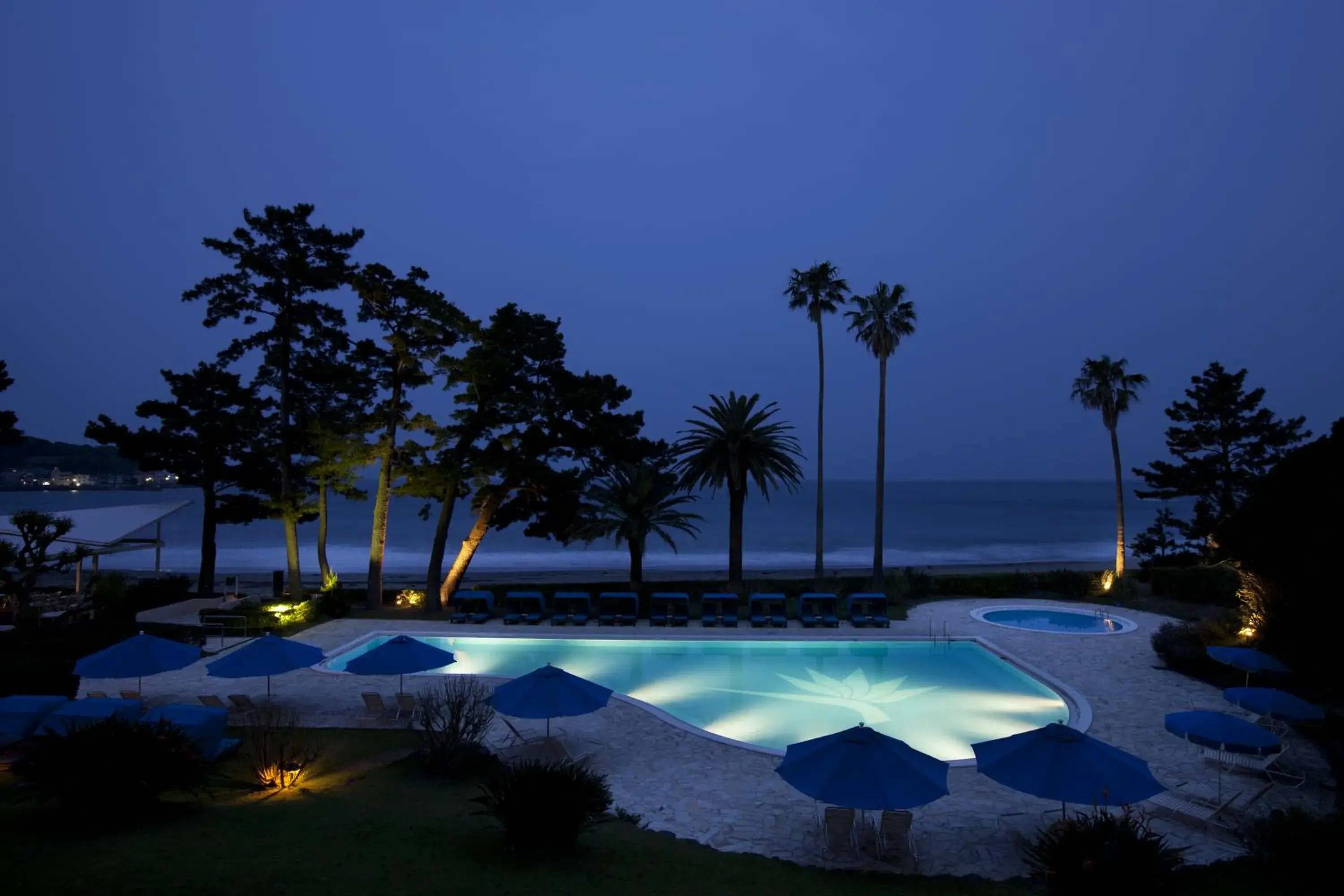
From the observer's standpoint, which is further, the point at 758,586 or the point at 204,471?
the point at 758,586

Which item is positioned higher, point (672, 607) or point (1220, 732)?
point (1220, 732)

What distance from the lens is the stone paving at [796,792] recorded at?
7.43m

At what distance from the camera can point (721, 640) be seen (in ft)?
60.1

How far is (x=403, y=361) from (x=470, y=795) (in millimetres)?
15952

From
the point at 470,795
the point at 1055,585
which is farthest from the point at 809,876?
the point at 1055,585

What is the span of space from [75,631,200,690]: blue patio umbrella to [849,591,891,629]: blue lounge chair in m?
15.2

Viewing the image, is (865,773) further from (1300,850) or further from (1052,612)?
(1052,612)

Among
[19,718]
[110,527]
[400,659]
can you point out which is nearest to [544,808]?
[400,659]

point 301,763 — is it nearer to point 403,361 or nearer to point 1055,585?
point 403,361

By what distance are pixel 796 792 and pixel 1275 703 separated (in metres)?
6.36

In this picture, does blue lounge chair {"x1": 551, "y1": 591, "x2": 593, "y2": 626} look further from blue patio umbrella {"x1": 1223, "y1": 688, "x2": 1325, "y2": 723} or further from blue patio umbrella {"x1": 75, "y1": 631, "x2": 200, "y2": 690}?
blue patio umbrella {"x1": 1223, "y1": 688, "x2": 1325, "y2": 723}

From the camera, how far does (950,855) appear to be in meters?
7.23

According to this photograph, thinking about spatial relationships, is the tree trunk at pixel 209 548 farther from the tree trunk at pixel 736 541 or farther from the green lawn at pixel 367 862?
the green lawn at pixel 367 862

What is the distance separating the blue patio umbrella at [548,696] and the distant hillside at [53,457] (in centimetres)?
13051
